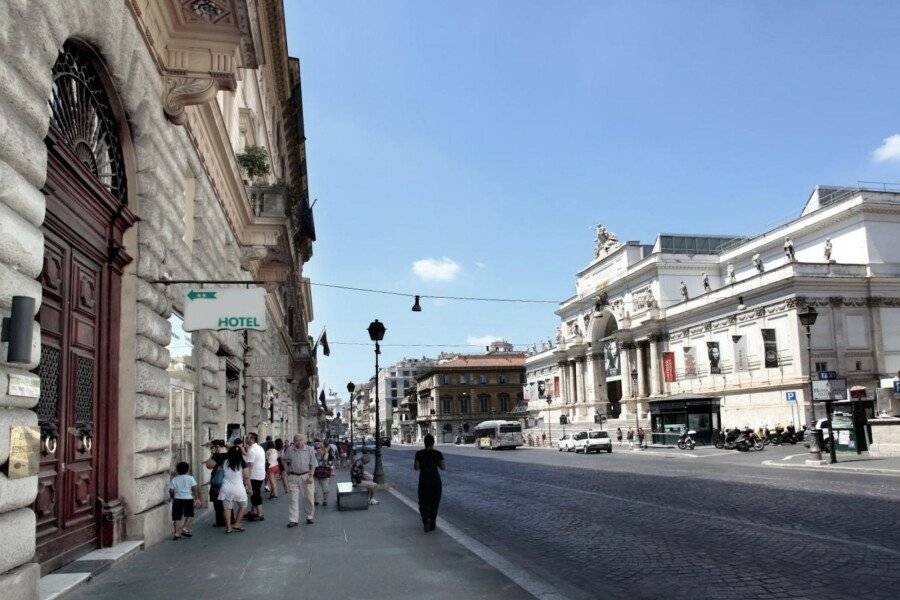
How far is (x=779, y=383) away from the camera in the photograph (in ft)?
164

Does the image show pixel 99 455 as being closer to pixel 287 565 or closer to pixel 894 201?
pixel 287 565

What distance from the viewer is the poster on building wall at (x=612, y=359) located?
254ft

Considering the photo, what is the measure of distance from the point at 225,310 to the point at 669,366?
55.0 metres

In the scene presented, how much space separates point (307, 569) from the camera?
854cm

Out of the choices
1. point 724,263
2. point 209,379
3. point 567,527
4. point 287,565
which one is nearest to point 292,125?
point 209,379

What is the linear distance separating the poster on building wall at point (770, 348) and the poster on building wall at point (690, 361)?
1091 cm

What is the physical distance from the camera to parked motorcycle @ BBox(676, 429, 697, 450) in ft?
149

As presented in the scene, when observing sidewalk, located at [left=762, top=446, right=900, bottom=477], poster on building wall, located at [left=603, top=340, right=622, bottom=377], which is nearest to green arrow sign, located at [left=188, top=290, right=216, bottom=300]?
sidewalk, located at [left=762, top=446, right=900, bottom=477]

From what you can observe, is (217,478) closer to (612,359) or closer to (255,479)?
(255,479)

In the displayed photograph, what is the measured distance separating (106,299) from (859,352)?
172 feet

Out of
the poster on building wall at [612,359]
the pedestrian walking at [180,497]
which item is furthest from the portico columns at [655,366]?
the pedestrian walking at [180,497]

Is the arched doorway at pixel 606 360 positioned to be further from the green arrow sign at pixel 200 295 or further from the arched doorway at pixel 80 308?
the arched doorway at pixel 80 308

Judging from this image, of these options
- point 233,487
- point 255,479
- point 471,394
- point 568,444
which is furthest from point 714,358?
point 471,394

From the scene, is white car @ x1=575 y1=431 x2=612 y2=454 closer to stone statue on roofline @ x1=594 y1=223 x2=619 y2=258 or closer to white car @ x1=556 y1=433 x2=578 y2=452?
white car @ x1=556 y1=433 x2=578 y2=452
